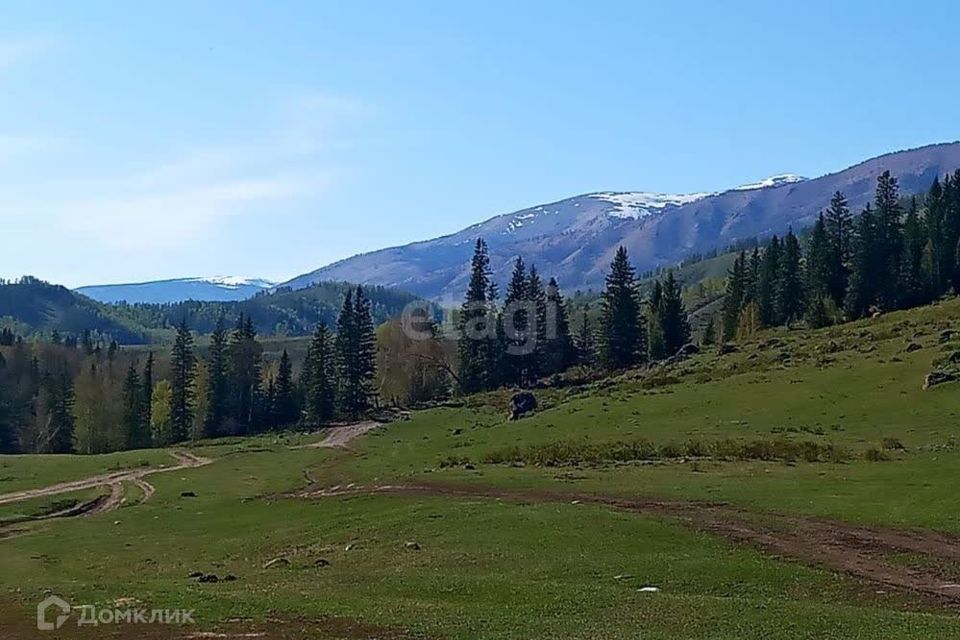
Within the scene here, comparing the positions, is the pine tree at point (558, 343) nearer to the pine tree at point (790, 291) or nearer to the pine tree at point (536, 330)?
the pine tree at point (536, 330)

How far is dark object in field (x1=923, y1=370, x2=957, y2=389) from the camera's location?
62.8 meters

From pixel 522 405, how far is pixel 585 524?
55.0 meters

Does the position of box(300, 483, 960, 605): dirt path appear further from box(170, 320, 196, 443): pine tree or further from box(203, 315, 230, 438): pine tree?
box(170, 320, 196, 443): pine tree

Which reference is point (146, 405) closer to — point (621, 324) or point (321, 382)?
point (321, 382)

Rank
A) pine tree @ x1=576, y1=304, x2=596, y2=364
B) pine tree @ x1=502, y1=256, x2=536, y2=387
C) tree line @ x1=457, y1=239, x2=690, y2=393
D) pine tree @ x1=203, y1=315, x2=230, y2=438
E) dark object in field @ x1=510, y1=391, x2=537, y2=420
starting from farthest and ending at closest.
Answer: pine tree @ x1=576, y1=304, x2=596, y2=364, pine tree @ x1=203, y1=315, x2=230, y2=438, pine tree @ x1=502, y1=256, x2=536, y2=387, tree line @ x1=457, y1=239, x2=690, y2=393, dark object in field @ x1=510, y1=391, x2=537, y2=420

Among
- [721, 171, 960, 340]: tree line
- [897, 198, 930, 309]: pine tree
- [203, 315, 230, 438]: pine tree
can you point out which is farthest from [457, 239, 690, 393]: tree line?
[203, 315, 230, 438]: pine tree

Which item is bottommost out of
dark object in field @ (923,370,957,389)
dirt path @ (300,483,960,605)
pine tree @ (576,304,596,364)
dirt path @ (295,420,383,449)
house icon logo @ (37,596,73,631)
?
dirt path @ (295,420,383,449)

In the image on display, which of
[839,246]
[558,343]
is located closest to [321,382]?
[558,343]

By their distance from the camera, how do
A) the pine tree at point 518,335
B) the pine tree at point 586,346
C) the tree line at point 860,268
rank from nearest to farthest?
the tree line at point 860,268
the pine tree at point 518,335
the pine tree at point 586,346

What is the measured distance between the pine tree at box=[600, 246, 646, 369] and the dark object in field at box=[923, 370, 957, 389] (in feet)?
188

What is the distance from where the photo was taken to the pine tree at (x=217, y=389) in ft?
409

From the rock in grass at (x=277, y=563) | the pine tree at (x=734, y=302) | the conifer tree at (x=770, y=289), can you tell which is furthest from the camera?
the pine tree at (x=734, y=302)

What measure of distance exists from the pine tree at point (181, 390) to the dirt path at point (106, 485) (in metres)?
40.8

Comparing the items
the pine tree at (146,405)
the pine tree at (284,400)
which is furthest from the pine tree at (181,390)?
the pine tree at (284,400)
